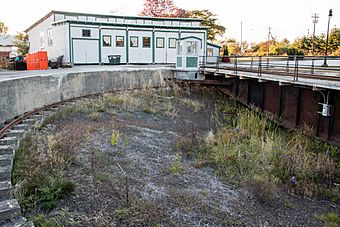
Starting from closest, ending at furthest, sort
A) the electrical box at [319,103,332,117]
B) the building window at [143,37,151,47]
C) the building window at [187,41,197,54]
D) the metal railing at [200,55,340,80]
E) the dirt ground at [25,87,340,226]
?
the dirt ground at [25,87,340,226], the electrical box at [319,103,332,117], the metal railing at [200,55,340,80], the building window at [187,41,197,54], the building window at [143,37,151,47]

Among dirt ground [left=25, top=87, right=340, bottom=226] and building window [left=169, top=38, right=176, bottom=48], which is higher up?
building window [left=169, top=38, right=176, bottom=48]

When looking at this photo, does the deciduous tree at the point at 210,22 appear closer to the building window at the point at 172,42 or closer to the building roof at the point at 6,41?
the building window at the point at 172,42

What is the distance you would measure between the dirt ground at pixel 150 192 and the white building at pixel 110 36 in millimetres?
18632

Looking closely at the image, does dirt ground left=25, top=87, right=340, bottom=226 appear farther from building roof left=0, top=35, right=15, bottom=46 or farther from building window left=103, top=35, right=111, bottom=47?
building roof left=0, top=35, right=15, bottom=46

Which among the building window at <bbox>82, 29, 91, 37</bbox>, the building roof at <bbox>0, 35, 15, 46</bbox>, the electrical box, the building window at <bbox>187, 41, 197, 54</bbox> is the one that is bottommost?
the electrical box

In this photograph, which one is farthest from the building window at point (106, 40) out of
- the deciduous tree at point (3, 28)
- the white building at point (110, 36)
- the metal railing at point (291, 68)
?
the deciduous tree at point (3, 28)

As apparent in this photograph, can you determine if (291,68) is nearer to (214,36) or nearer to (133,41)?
(133,41)

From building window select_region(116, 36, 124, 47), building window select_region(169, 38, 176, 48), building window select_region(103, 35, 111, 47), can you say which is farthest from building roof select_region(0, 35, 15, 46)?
building window select_region(169, 38, 176, 48)

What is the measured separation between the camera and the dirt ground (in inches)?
215

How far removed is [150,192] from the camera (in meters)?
6.30

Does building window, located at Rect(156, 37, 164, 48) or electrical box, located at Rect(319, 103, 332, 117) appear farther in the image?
building window, located at Rect(156, 37, 164, 48)

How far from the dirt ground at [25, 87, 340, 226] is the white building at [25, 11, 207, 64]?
1863 cm

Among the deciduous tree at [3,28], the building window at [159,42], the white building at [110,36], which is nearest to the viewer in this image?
the white building at [110,36]

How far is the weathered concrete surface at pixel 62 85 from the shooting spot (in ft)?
32.1
